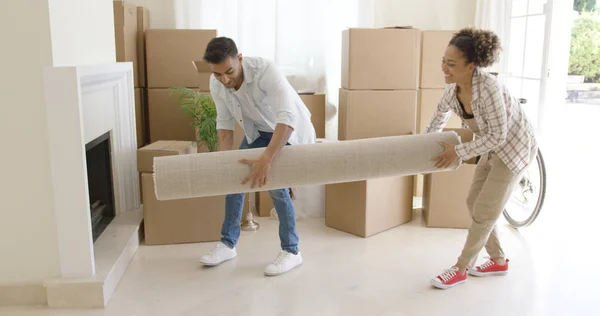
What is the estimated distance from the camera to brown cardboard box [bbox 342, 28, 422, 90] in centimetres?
318

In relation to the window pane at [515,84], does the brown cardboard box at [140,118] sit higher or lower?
lower

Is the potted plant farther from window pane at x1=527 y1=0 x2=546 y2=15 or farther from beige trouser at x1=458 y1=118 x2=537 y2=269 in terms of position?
window pane at x1=527 y1=0 x2=546 y2=15

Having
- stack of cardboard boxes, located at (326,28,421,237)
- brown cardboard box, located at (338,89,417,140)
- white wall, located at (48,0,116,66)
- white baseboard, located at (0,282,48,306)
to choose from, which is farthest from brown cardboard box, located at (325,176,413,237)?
white baseboard, located at (0,282,48,306)

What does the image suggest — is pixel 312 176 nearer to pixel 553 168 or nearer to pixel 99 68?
pixel 99 68

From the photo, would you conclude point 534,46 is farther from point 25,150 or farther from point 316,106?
point 25,150

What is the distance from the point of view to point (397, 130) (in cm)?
334

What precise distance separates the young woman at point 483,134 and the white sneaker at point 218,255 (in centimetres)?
103

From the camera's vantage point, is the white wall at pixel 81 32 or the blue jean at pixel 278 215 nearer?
the white wall at pixel 81 32

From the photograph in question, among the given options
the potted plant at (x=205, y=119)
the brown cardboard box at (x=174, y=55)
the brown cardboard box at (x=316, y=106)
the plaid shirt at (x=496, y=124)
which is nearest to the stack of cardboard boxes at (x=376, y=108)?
the brown cardboard box at (x=316, y=106)

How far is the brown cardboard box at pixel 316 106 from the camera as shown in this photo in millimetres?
3697

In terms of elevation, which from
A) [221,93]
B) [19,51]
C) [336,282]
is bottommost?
[336,282]

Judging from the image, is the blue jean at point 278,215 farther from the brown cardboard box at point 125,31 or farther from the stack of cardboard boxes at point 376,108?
the brown cardboard box at point 125,31

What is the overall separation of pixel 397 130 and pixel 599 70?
307cm

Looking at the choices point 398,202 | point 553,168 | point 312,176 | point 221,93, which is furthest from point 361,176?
point 553,168
